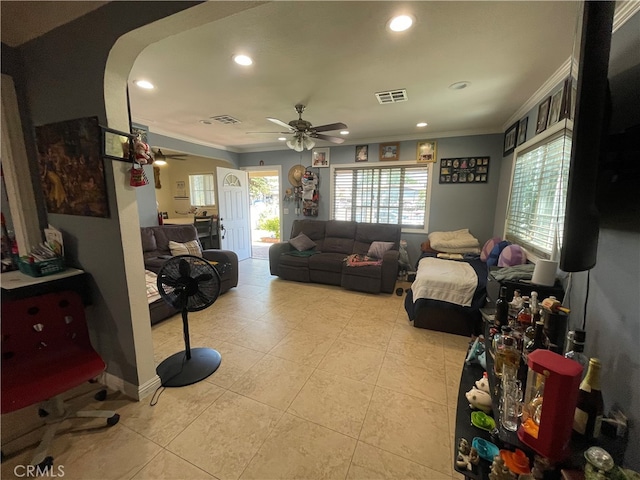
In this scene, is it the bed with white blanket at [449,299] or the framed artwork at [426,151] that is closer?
the bed with white blanket at [449,299]

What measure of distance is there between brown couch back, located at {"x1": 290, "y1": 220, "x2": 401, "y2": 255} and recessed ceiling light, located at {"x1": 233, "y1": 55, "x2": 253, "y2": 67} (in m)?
3.06

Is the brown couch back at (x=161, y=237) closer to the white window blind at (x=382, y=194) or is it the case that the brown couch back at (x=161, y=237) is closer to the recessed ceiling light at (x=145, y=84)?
the recessed ceiling light at (x=145, y=84)

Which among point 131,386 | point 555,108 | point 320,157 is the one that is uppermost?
point 320,157

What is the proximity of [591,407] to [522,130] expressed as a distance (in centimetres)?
332

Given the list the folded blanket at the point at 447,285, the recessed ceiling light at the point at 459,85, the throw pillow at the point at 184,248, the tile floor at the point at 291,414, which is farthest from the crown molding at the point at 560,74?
the throw pillow at the point at 184,248

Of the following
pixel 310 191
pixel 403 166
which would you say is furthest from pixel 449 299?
pixel 310 191

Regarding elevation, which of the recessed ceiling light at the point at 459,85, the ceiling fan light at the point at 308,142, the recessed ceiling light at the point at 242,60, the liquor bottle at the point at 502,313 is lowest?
the liquor bottle at the point at 502,313

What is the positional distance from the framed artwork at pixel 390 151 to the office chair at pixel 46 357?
451 centimetres

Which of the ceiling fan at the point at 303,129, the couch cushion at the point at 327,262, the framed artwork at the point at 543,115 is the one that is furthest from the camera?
the couch cushion at the point at 327,262

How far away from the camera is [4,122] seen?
1.68 meters

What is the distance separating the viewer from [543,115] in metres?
2.45

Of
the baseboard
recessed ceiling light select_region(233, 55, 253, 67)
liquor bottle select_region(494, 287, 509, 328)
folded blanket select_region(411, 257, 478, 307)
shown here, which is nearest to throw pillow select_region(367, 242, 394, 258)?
folded blanket select_region(411, 257, 478, 307)

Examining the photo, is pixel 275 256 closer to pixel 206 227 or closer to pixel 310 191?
pixel 310 191

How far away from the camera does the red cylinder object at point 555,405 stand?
2.20 feet
